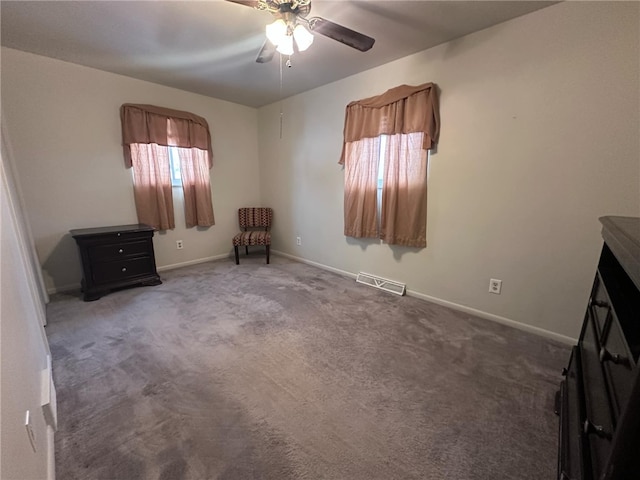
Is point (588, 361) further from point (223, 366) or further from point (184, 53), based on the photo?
point (184, 53)

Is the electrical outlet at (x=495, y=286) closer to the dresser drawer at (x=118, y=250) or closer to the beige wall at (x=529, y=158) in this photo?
the beige wall at (x=529, y=158)

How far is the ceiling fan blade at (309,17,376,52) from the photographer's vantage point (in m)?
1.57

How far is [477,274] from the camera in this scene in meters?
2.38

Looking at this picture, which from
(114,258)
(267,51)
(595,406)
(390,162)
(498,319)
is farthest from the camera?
(114,258)

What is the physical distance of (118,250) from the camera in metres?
2.88

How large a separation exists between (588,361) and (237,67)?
348 cm

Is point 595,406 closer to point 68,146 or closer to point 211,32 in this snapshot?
point 211,32

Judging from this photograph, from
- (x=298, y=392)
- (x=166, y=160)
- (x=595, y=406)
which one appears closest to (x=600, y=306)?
(x=595, y=406)

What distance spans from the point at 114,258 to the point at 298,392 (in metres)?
2.59

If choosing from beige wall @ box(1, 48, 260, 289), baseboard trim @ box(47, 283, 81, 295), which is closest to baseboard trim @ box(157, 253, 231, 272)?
beige wall @ box(1, 48, 260, 289)

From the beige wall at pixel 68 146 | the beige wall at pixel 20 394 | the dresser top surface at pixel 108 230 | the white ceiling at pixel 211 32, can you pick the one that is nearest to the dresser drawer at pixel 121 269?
the dresser top surface at pixel 108 230

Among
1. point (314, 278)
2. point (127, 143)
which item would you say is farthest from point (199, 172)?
point (314, 278)

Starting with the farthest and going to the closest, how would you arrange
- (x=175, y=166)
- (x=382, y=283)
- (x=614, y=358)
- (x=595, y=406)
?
(x=175, y=166) → (x=382, y=283) → (x=595, y=406) → (x=614, y=358)

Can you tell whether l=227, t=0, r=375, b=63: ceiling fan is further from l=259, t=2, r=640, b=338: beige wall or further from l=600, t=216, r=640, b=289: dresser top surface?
l=600, t=216, r=640, b=289: dresser top surface
